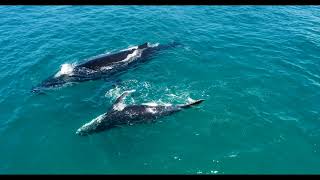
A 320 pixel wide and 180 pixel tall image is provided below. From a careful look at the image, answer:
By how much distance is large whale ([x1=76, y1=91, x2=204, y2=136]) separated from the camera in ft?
64.5

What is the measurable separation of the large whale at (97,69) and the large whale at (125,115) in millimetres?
5486

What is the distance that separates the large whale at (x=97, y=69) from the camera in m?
24.7

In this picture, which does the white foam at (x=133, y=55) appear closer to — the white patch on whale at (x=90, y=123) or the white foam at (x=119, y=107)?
the white foam at (x=119, y=107)

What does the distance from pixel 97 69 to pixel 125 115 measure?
6828 mm

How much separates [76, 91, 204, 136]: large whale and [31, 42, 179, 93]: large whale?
216 inches

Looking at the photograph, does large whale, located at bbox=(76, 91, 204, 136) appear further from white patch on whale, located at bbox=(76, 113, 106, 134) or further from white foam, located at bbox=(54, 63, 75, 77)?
white foam, located at bbox=(54, 63, 75, 77)

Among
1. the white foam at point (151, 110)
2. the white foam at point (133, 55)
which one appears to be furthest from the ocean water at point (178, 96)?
the white foam at point (133, 55)

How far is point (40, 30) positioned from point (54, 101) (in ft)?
45.3

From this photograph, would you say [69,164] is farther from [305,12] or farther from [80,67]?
[305,12]

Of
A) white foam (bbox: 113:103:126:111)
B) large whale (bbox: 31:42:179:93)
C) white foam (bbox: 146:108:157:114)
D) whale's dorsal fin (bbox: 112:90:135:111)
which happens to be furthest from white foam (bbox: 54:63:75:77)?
white foam (bbox: 146:108:157:114)

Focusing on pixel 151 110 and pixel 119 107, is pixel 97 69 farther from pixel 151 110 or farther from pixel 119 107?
pixel 151 110

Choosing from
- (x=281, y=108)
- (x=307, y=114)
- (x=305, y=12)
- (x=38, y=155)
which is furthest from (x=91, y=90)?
(x=305, y=12)

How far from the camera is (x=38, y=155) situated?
61.3 feet

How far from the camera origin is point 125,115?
1981 cm
